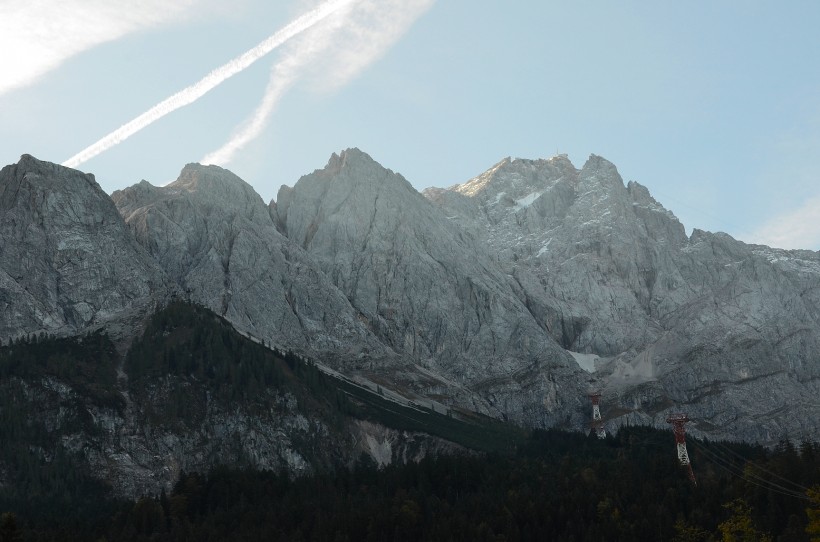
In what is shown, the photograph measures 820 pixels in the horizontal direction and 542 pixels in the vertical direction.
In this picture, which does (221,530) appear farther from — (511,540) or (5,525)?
(5,525)

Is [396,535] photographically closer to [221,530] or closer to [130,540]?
[221,530]

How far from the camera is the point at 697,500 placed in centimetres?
19438

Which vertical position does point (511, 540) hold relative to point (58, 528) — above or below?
below

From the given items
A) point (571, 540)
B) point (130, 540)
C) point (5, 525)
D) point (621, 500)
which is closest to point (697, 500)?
point (621, 500)

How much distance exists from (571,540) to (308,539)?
4565 cm

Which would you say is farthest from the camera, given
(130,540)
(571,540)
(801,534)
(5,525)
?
(130,540)

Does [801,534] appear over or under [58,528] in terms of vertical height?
under

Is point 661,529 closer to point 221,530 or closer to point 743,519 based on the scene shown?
point 743,519

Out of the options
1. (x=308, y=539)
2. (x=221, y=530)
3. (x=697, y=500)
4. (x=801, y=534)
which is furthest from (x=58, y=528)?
(x=801, y=534)

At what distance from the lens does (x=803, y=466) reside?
19662 centimetres

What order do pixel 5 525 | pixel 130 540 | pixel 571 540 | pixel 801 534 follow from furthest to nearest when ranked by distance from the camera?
pixel 130 540 → pixel 571 540 → pixel 801 534 → pixel 5 525

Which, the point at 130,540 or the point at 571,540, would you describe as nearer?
the point at 571,540

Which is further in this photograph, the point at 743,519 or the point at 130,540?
the point at 130,540

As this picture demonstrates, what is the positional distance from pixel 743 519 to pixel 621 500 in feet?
127
